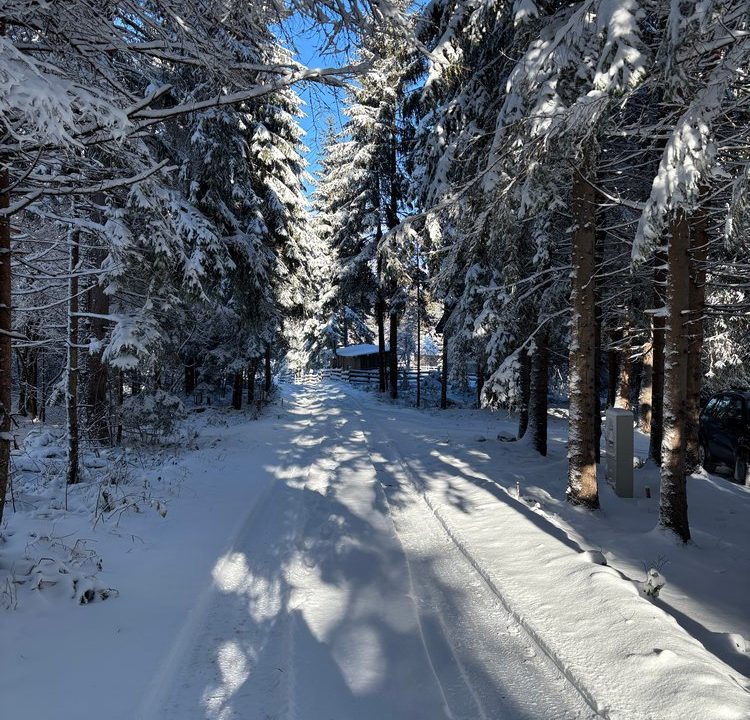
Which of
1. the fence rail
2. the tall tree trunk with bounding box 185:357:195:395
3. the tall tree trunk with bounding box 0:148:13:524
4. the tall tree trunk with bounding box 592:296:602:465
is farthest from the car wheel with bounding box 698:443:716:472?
the tall tree trunk with bounding box 185:357:195:395

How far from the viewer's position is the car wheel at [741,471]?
29.5 ft

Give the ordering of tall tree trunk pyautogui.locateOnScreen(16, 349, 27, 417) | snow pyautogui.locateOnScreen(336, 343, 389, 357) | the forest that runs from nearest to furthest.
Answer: the forest, tall tree trunk pyautogui.locateOnScreen(16, 349, 27, 417), snow pyautogui.locateOnScreen(336, 343, 389, 357)

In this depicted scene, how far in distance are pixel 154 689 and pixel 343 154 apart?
2695 centimetres

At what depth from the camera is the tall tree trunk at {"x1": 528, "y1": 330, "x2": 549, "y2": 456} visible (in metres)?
11.1

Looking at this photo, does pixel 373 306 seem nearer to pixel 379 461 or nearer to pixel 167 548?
pixel 379 461

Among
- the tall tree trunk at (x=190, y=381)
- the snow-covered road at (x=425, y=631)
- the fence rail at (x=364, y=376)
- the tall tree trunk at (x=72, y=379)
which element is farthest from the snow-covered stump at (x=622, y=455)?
the tall tree trunk at (x=190, y=381)

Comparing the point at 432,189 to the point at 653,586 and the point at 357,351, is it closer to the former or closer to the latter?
the point at 653,586

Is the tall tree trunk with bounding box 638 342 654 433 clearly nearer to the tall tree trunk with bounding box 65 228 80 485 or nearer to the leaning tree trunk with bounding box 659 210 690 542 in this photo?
the leaning tree trunk with bounding box 659 210 690 542

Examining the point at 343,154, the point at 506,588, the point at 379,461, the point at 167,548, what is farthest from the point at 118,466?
the point at 343,154

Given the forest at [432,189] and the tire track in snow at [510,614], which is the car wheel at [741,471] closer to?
the forest at [432,189]

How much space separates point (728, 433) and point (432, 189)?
26.6 feet

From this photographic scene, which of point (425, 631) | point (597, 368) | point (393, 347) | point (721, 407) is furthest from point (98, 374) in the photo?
point (393, 347)

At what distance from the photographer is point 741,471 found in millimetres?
9156

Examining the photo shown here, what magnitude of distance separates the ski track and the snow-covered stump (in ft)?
12.2
